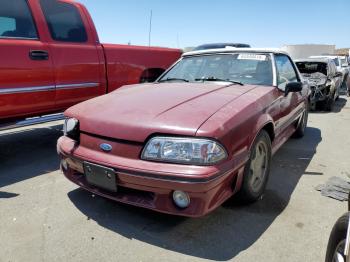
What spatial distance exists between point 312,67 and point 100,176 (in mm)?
9263

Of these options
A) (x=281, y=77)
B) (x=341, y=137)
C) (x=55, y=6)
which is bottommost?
(x=341, y=137)

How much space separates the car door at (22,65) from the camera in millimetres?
4066

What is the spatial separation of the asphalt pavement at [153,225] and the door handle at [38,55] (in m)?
1.42

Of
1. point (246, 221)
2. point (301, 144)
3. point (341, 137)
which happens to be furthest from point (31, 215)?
point (341, 137)

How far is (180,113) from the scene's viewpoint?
2.75 m

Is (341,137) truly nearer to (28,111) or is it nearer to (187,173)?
(187,173)

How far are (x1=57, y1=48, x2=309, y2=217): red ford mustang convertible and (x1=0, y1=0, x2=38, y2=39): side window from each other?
1657 mm

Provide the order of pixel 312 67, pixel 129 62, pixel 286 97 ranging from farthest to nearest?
pixel 312 67
pixel 129 62
pixel 286 97

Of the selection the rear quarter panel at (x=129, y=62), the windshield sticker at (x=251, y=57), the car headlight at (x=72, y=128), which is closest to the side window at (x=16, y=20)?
the rear quarter panel at (x=129, y=62)

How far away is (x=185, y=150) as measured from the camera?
250 cm

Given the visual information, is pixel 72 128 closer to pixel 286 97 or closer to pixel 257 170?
pixel 257 170

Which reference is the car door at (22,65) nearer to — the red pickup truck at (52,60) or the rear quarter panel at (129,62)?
the red pickup truck at (52,60)

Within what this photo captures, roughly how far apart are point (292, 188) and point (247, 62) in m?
1.51

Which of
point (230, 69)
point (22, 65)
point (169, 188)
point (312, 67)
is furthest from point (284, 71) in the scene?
point (312, 67)
